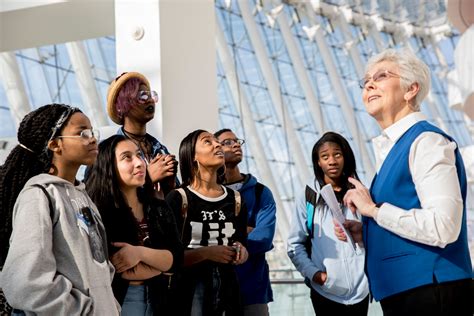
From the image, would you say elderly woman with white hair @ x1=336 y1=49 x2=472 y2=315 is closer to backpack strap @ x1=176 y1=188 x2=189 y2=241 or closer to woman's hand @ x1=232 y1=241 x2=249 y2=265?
woman's hand @ x1=232 y1=241 x2=249 y2=265

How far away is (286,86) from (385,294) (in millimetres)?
22199

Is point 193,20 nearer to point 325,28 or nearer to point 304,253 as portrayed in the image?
point 304,253

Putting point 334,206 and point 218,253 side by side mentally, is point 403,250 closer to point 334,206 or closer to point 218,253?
point 334,206

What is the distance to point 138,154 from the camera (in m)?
3.88

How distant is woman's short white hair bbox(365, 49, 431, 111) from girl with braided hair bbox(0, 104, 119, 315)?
4.35ft

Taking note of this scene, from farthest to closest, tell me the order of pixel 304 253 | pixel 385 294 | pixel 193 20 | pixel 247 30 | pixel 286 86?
pixel 286 86 → pixel 247 30 → pixel 193 20 → pixel 304 253 → pixel 385 294

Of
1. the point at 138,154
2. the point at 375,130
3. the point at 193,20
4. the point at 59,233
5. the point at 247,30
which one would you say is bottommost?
the point at 59,233

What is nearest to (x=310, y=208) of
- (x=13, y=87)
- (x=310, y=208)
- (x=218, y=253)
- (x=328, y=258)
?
(x=310, y=208)

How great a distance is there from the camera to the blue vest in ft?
9.86

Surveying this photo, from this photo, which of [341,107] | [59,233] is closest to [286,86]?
[341,107]

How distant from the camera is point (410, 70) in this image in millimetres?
3264

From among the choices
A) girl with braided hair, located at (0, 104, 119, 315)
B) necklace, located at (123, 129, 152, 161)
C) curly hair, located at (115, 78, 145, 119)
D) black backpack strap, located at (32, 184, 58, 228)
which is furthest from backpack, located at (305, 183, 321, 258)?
black backpack strap, located at (32, 184, 58, 228)

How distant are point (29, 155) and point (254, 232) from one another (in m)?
1.86

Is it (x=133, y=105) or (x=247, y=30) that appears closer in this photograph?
(x=133, y=105)
